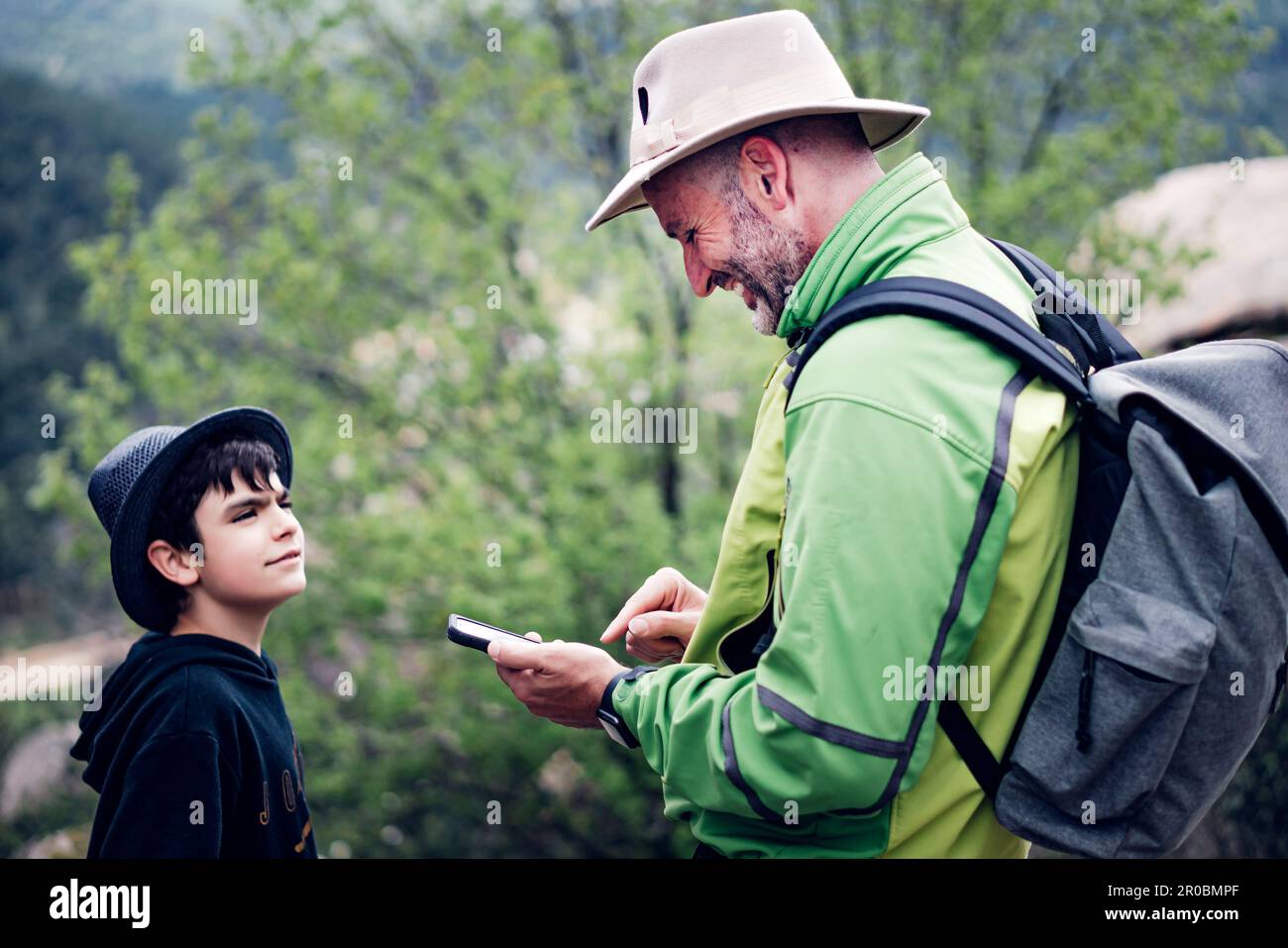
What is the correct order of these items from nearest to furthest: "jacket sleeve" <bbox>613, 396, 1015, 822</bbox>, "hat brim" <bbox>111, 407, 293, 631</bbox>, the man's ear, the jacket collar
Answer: "jacket sleeve" <bbox>613, 396, 1015, 822</bbox>, the jacket collar, the man's ear, "hat brim" <bbox>111, 407, 293, 631</bbox>

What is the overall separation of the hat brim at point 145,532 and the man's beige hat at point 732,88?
942 mm

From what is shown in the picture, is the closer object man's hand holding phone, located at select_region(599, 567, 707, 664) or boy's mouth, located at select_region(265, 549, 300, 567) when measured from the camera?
man's hand holding phone, located at select_region(599, 567, 707, 664)

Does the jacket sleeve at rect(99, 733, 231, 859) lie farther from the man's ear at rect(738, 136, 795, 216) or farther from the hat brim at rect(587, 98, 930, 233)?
the man's ear at rect(738, 136, 795, 216)

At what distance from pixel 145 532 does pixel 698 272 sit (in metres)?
1.17

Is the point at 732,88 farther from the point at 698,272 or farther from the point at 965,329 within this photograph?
the point at 965,329

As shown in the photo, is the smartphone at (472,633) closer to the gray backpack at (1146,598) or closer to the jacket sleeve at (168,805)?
the jacket sleeve at (168,805)

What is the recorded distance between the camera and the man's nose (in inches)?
78.2

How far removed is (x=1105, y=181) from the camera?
7547 mm

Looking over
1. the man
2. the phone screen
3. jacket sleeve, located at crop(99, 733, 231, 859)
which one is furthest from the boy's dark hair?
the man

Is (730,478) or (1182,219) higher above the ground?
(1182,219)

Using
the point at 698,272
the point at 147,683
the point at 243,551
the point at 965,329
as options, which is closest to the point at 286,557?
the point at 243,551

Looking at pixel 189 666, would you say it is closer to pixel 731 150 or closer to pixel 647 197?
pixel 647 197
